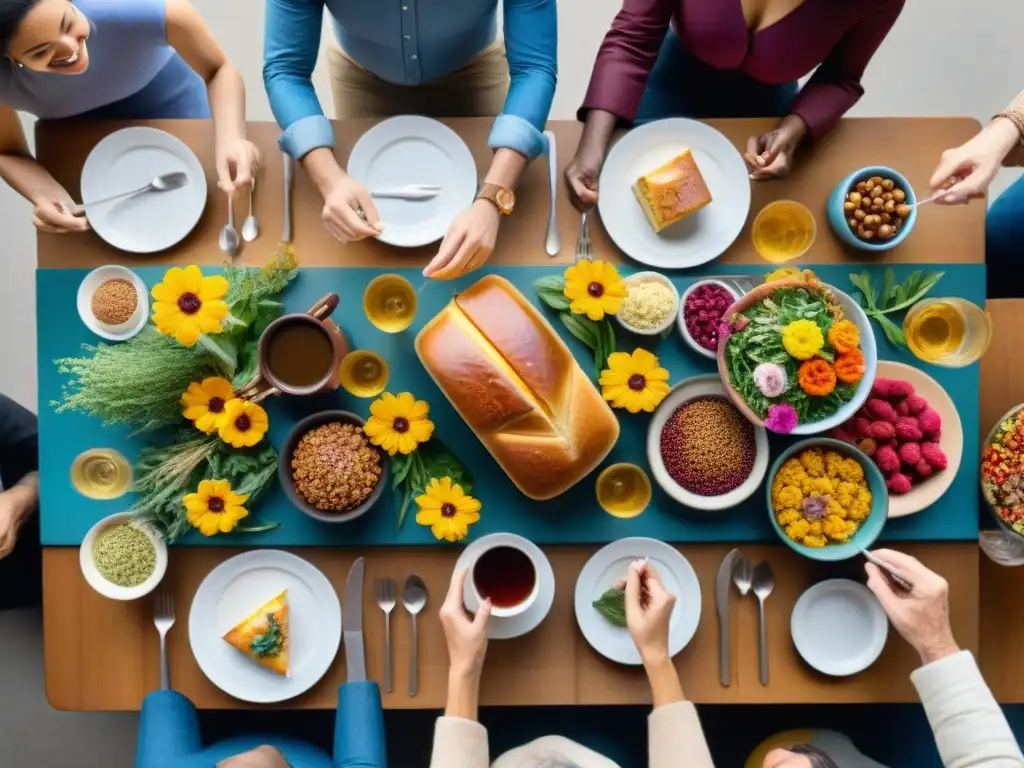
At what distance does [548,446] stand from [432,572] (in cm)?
35

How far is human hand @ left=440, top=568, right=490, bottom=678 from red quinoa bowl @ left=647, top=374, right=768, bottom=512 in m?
0.40

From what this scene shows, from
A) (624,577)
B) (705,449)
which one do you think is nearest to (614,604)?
(624,577)

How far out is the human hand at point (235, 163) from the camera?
47.6 inches

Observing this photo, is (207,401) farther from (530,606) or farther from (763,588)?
(763,588)

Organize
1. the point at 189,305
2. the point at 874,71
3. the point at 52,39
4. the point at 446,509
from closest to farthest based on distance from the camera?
the point at 52,39
the point at 189,305
the point at 446,509
the point at 874,71

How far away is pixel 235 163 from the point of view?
48.1 inches

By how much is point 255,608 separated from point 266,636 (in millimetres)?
65

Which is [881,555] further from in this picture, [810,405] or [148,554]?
[148,554]

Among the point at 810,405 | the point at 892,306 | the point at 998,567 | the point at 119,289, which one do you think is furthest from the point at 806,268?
the point at 119,289

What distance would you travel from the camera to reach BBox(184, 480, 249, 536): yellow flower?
1.18 metres

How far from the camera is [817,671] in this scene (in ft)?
4.23

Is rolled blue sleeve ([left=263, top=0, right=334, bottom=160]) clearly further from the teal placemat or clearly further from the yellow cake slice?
the yellow cake slice

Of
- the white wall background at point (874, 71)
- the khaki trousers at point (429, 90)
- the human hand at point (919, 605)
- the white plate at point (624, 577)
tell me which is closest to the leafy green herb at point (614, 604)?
the white plate at point (624, 577)

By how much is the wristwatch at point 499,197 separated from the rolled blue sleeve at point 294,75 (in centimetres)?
30
